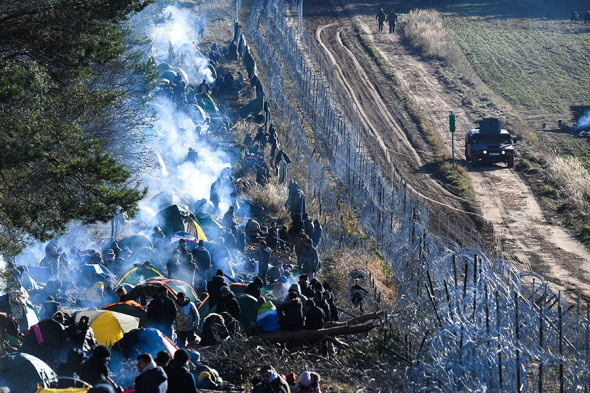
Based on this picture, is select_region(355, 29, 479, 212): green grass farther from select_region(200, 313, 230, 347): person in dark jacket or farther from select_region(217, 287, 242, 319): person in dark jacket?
select_region(200, 313, 230, 347): person in dark jacket

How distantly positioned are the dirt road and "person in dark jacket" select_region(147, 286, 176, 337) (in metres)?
12.3

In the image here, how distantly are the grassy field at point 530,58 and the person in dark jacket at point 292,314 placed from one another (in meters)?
28.5

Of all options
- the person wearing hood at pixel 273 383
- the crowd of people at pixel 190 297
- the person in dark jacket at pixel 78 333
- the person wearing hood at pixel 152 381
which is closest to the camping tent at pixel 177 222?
the crowd of people at pixel 190 297

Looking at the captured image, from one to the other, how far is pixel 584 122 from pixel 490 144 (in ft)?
25.8

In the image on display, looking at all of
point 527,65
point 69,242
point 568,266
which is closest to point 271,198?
point 69,242

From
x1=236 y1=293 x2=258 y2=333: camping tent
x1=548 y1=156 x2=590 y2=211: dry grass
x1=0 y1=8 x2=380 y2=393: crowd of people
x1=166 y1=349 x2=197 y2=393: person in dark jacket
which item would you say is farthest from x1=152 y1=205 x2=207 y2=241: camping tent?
x1=548 y1=156 x2=590 y2=211: dry grass

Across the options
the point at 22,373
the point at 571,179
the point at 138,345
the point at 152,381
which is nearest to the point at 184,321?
the point at 138,345

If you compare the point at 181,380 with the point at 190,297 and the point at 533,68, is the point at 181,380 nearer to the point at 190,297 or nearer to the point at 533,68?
the point at 190,297

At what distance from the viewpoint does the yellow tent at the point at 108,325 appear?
38.8ft

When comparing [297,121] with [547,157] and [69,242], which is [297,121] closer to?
[547,157]

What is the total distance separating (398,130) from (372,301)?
20.9 m

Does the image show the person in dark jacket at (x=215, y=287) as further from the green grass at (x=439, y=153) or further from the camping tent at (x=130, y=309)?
the green grass at (x=439, y=153)

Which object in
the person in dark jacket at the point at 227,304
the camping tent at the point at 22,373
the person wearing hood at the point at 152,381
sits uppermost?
the person wearing hood at the point at 152,381

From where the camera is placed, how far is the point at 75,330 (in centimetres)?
1048
